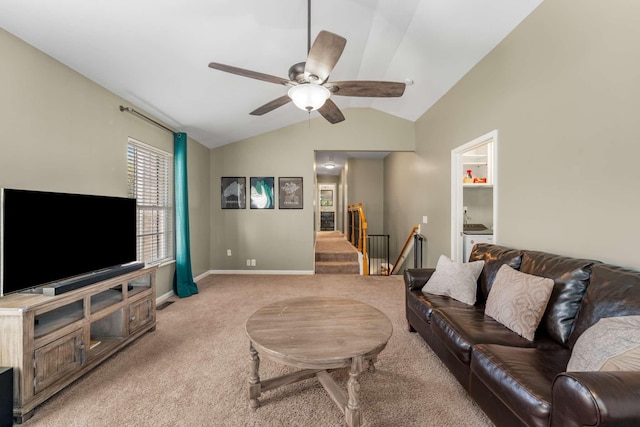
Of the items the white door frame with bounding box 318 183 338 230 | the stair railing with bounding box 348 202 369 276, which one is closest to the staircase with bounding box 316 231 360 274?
the stair railing with bounding box 348 202 369 276

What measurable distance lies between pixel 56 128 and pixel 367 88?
8.70ft

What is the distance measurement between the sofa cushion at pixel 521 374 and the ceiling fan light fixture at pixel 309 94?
6.42ft

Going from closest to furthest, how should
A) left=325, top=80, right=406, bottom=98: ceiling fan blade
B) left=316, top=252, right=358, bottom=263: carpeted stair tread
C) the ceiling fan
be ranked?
the ceiling fan
left=325, top=80, right=406, bottom=98: ceiling fan blade
left=316, top=252, right=358, bottom=263: carpeted stair tread

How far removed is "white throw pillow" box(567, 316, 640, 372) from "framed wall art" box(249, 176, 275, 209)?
4622mm

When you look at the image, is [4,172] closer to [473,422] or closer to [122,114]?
[122,114]

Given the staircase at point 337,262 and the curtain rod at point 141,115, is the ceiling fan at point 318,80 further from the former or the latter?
the staircase at point 337,262

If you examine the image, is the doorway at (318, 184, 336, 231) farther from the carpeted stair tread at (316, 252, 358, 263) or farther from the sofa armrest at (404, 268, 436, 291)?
the sofa armrest at (404, 268, 436, 291)

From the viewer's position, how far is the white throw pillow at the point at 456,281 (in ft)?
7.66

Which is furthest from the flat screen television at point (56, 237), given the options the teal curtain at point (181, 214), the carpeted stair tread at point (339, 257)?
the carpeted stair tread at point (339, 257)

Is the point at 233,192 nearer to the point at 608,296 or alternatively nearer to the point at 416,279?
the point at 416,279

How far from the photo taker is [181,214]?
4.01 m

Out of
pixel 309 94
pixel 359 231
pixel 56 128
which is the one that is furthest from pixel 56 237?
pixel 359 231

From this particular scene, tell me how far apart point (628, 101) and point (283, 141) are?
4508mm

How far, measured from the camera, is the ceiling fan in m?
1.67
